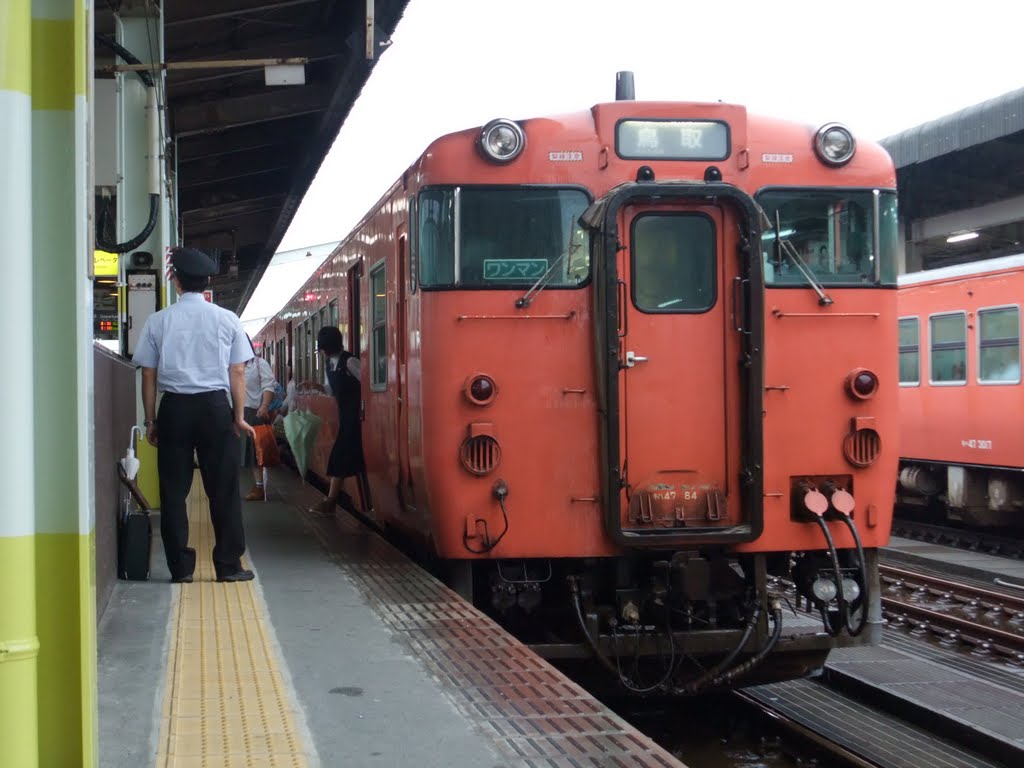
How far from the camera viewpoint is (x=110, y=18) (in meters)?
11.5

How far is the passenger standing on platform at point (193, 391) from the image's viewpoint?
6188 mm

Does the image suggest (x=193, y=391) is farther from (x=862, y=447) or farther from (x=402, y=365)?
(x=862, y=447)

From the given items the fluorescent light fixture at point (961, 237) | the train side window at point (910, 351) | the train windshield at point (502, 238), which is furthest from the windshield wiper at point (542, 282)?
the fluorescent light fixture at point (961, 237)

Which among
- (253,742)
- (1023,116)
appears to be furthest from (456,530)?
(1023,116)

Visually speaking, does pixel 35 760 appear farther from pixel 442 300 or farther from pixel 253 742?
pixel 442 300

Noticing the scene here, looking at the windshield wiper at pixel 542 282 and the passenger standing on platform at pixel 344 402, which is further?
the passenger standing on platform at pixel 344 402

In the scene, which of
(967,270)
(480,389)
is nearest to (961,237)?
(967,270)

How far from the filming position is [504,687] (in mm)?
4406

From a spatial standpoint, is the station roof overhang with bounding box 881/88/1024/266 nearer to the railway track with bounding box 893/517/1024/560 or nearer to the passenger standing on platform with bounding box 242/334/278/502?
the railway track with bounding box 893/517/1024/560

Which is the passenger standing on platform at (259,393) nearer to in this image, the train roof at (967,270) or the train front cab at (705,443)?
the train front cab at (705,443)

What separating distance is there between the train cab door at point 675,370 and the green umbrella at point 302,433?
272 inches

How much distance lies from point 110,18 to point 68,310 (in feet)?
33.7

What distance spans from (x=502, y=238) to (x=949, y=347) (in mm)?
10310

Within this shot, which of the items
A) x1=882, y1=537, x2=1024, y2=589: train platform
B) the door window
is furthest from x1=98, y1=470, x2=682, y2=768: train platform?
x1=882, y1=537, x2=1024, y2=589: train platform
